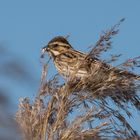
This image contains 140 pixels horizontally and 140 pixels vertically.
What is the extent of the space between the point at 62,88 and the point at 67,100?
15cm

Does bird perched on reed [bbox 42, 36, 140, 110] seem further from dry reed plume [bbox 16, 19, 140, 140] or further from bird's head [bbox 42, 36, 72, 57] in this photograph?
bird's head [bbox 42, 36, 72, 57]

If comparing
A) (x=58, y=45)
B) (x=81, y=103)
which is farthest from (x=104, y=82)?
(x=58, y=45)

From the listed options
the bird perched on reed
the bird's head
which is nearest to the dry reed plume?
the bird perched on reed

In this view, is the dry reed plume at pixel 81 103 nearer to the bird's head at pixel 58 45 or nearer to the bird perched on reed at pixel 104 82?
the bird perched on reed at pixel 104 82

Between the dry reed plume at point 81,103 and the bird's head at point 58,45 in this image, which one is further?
the bird's head at point 58,45

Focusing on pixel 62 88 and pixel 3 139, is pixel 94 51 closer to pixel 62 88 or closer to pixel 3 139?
pixel 62 88

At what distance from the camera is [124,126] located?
255 cm

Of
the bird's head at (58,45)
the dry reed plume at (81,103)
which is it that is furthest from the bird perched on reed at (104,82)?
the bird's head at (58,45)

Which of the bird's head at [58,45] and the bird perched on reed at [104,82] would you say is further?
the bird's head at [58,45]

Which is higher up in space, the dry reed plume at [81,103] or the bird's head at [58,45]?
the bird's head at [58,45]

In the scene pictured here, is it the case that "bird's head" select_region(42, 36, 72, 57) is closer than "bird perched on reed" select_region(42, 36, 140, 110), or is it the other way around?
"bird perched on reed" select_region(42, 36, 140, 110)

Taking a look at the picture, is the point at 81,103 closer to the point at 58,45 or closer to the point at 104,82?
the point at 104,82

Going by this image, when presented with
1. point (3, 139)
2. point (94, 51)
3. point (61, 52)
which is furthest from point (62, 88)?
point (61, 52)

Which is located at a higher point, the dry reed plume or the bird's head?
the bird's head
